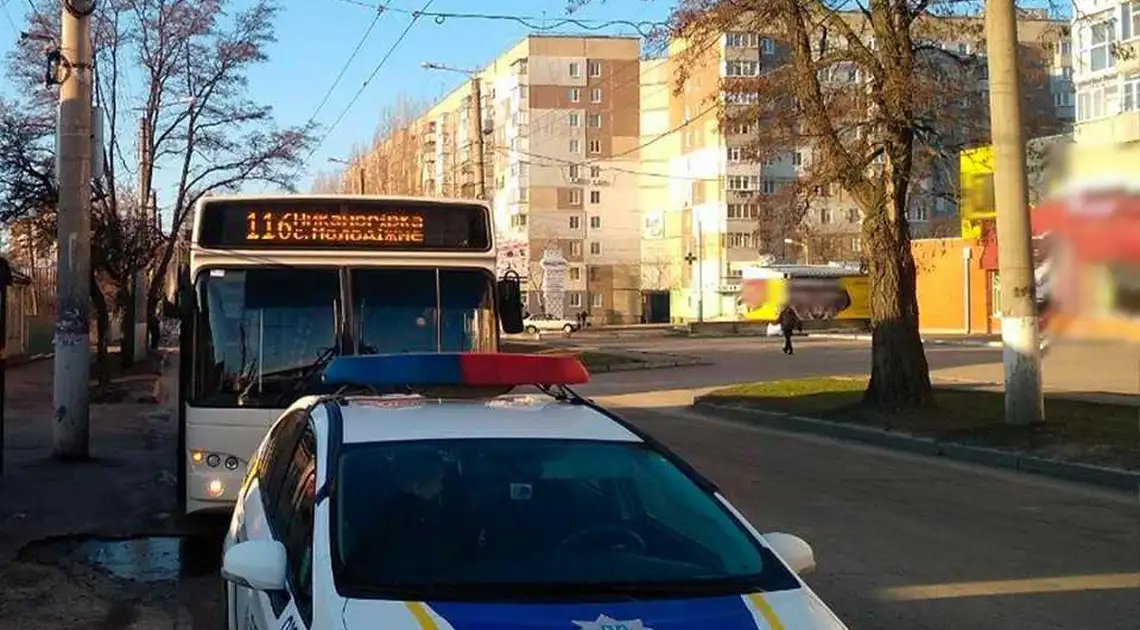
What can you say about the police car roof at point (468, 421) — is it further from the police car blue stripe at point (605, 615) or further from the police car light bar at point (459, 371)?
the police car blue stripe at point (605, 615)

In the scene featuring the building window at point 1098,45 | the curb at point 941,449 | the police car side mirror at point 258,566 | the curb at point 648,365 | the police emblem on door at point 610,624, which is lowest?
the curb at point 941,449

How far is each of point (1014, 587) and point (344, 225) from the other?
5.63 metres

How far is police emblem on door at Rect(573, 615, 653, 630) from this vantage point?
328 centimetres

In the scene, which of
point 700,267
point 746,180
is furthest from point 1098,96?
point 700,267

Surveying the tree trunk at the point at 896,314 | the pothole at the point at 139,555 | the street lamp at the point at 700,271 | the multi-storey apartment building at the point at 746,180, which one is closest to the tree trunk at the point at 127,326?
the multi-storey apartment building at the point at 746,180

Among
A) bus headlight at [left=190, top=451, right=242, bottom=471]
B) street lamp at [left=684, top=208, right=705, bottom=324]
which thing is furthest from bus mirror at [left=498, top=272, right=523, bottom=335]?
street lamp at [left=684, top=208, right=705, bottom=324]

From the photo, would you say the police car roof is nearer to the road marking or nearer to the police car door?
the police car door

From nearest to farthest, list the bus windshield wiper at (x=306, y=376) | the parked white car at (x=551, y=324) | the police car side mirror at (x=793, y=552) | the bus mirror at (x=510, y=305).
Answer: the police car side mirror at (x=793, y=552) → the bus windshield wiper at (x=306, y=376) → the bus mirror at (x=510, y=305) → the parked white car at (x=551, y=324)

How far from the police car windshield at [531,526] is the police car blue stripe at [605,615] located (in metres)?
0.10

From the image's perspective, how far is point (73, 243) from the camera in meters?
14.5

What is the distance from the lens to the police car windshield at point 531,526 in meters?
3.64

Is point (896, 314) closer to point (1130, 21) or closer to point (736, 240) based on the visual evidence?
point (1130, 21)

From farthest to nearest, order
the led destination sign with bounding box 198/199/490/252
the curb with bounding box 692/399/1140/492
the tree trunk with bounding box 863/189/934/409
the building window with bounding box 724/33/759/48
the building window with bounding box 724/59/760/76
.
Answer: the building window with bounding box 724/59/760/76 → the building window with bounding box 724/33/759/48 → the tree trunk with bounding box 863/189/934/409 → the curb with bounding box 692/399/1140/492 → the led destination sign with bounding box 198/199/490/252

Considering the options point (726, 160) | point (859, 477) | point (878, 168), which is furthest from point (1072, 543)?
point (726, 160)
